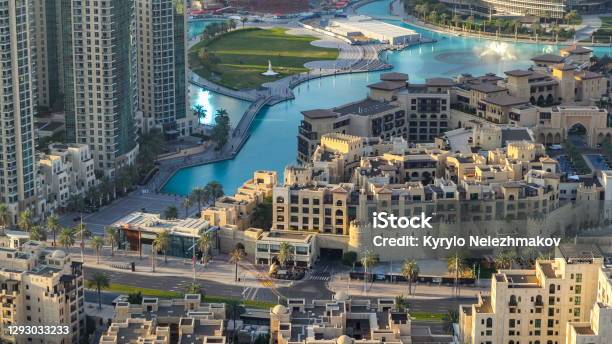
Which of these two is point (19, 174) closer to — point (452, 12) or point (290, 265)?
point (290, 265)

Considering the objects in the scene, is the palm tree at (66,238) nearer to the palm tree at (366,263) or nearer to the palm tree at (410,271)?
the palm tree at (366,263)

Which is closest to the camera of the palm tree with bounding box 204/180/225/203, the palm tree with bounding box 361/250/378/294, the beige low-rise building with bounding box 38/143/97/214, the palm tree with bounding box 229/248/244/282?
the palm tree with bounding box 361/250/378/294

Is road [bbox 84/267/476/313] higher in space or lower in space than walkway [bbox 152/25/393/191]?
lower

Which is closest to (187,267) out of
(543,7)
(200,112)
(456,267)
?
(456,267)

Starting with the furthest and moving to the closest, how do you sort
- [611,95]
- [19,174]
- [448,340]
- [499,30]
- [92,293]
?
[499,30] → [611,95] → [19,174] → [92,293] → [448,340]

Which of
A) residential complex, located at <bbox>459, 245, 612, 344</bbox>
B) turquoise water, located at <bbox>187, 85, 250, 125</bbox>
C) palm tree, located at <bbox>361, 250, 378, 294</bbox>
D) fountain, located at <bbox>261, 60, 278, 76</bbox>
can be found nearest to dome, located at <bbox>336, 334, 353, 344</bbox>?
residential complex, located at <bbox>459, 245, 612, 344</bbox>

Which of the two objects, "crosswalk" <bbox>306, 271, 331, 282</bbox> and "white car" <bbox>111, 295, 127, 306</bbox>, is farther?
"crosswalk" <bbox>306, 271, 331, 282</bbox>

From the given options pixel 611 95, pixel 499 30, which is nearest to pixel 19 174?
pixel 611 95

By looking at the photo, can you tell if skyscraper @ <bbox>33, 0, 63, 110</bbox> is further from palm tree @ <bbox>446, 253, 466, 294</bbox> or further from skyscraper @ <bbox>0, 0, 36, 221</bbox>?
palm tree @ <bbox>446, 253, 466, 294</bbox>

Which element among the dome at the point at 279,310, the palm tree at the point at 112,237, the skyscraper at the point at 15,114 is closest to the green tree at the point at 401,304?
the dome at the point at 279,310
